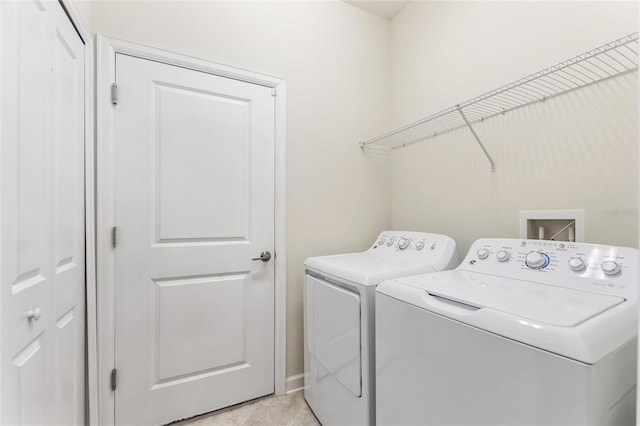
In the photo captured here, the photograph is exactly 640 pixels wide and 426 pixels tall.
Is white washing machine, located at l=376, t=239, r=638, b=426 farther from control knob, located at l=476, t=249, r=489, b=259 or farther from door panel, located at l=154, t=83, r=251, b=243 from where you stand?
door panel, located at l=154, t=83, r=251, b=243

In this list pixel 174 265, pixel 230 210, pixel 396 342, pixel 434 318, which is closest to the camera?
pixel 434 318

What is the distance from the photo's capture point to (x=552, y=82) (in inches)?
53.0

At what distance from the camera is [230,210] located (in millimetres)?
1782

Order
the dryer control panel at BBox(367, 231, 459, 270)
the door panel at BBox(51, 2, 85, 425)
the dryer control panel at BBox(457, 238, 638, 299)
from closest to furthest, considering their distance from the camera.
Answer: the dryer control panel at BBox(457, 238, 638, 299) < the door panel at BBox(51, 2, 85, 425) < the dryer control panel at BBox(367, 231, 459, 270)

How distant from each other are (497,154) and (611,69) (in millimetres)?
526

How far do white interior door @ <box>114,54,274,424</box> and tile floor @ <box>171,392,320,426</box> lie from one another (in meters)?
0.05

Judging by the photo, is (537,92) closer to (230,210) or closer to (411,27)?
(411,27)

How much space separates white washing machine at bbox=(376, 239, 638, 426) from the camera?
0.66 metres

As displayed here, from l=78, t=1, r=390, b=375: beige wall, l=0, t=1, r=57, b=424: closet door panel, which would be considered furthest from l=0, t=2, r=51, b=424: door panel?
l=78, t=1, r=390, b=375: beige wall

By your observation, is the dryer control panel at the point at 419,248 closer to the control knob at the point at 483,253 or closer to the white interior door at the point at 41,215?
the control knob at the point at 483,253

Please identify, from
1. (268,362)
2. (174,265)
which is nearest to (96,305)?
(174,265)

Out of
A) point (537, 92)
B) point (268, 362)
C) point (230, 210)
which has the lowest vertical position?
point (268, 362)

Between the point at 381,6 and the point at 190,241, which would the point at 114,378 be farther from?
the point at 381,6

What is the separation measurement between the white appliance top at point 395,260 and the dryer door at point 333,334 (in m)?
0.09
